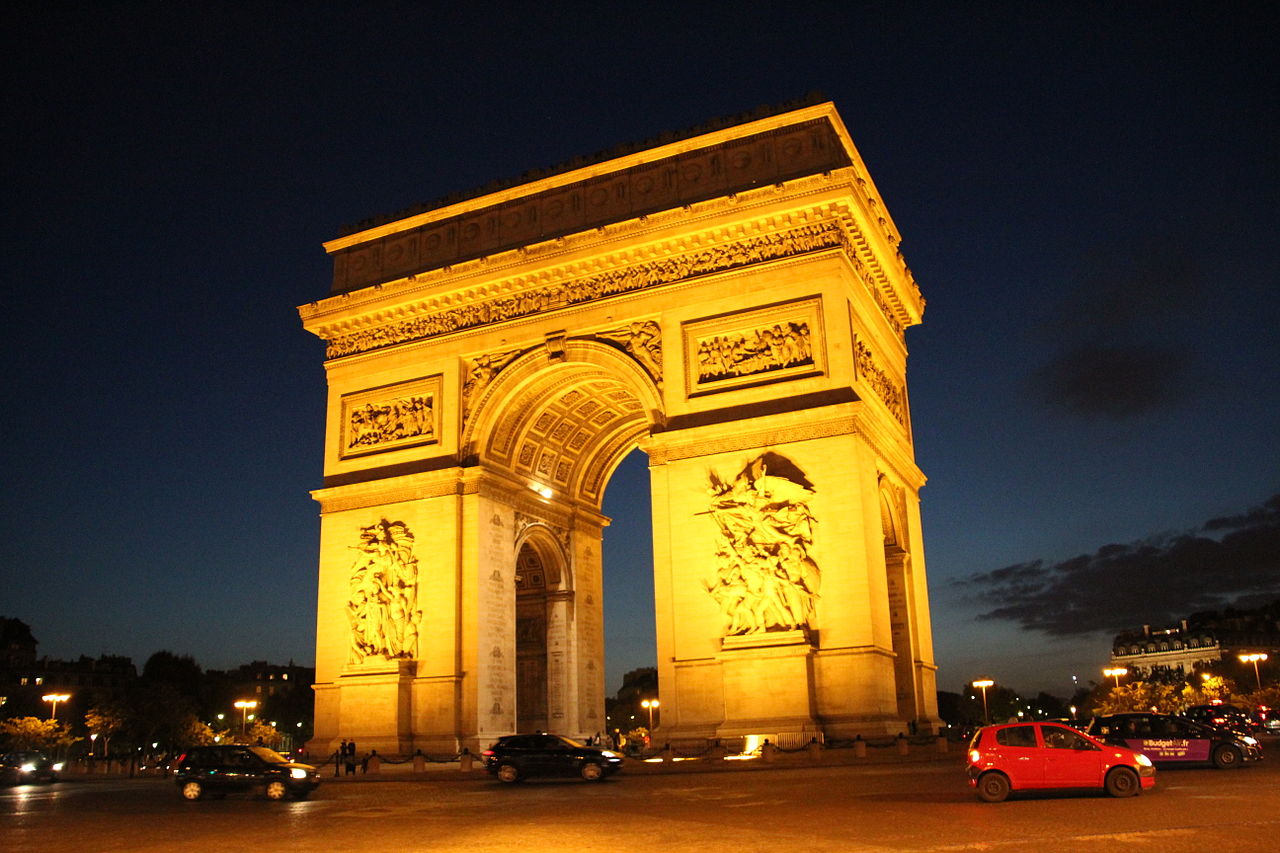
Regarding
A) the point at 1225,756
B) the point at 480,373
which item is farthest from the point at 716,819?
the point at 480,373

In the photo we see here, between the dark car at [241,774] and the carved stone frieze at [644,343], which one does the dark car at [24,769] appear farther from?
the carved stone frieze at [644,343]

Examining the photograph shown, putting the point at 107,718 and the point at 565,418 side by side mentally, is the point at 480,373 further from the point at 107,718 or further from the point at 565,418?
the point at 107,718

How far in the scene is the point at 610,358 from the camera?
2906 cm

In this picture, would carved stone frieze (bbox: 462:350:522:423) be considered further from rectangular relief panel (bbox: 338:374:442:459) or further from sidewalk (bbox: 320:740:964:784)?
sidewalk (bbox: 320:740:964:784)

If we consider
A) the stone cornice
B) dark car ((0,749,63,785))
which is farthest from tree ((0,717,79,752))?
the stone cornice

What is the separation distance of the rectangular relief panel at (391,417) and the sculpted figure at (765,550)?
30.9 ft

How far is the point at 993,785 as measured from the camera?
15742mm

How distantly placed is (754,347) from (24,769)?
89.8 ft

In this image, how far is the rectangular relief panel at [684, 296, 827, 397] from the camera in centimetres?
2661

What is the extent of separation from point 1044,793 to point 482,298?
20.0 metres

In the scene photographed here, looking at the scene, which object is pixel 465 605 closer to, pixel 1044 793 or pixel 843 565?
pixel 843 565

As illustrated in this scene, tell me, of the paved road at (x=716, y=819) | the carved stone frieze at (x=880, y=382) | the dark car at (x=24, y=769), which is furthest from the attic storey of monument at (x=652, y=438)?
the dark car at (x=24, y=769)

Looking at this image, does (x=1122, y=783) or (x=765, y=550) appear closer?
(x=1122, y=783)

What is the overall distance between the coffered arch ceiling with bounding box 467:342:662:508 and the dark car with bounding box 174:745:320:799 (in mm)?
10582
